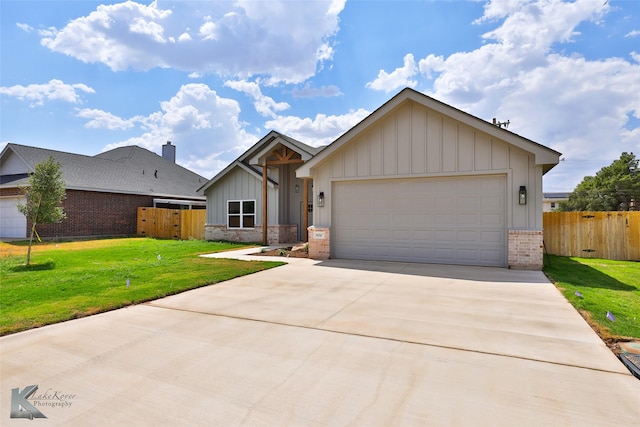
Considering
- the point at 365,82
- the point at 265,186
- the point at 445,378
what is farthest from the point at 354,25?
the point at 445,378

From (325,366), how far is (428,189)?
7.52 metres

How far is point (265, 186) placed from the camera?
50.3 feet

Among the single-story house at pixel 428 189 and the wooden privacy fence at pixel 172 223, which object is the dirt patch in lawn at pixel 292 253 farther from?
the wooden privacy fence at pixel 172 223

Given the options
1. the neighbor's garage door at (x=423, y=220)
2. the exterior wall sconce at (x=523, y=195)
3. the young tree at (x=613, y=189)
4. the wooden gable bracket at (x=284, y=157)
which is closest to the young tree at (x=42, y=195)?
the wooden gable bracket at (x=284, y=157)

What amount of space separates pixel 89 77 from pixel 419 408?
16.5 metres

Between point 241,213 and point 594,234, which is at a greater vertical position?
point 241,213

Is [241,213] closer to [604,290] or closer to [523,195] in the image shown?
[523,195]

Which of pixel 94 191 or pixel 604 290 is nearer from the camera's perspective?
pixel 604 290

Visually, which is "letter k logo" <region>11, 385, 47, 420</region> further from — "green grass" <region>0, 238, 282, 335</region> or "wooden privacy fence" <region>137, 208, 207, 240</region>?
"wooden privacy fence" <region>137, 208, 207, 240</region>

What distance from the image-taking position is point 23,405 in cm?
250

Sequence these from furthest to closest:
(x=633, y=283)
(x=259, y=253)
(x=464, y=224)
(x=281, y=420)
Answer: (x=259, y=253), (x=464, y=224), (x=633, y=283), (x=281, y=420)

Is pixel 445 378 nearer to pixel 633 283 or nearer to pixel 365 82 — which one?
pixel 633 283

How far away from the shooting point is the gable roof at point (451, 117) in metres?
8.02

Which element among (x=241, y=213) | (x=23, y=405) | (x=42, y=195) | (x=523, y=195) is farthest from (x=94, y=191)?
(x=523, y=195)
